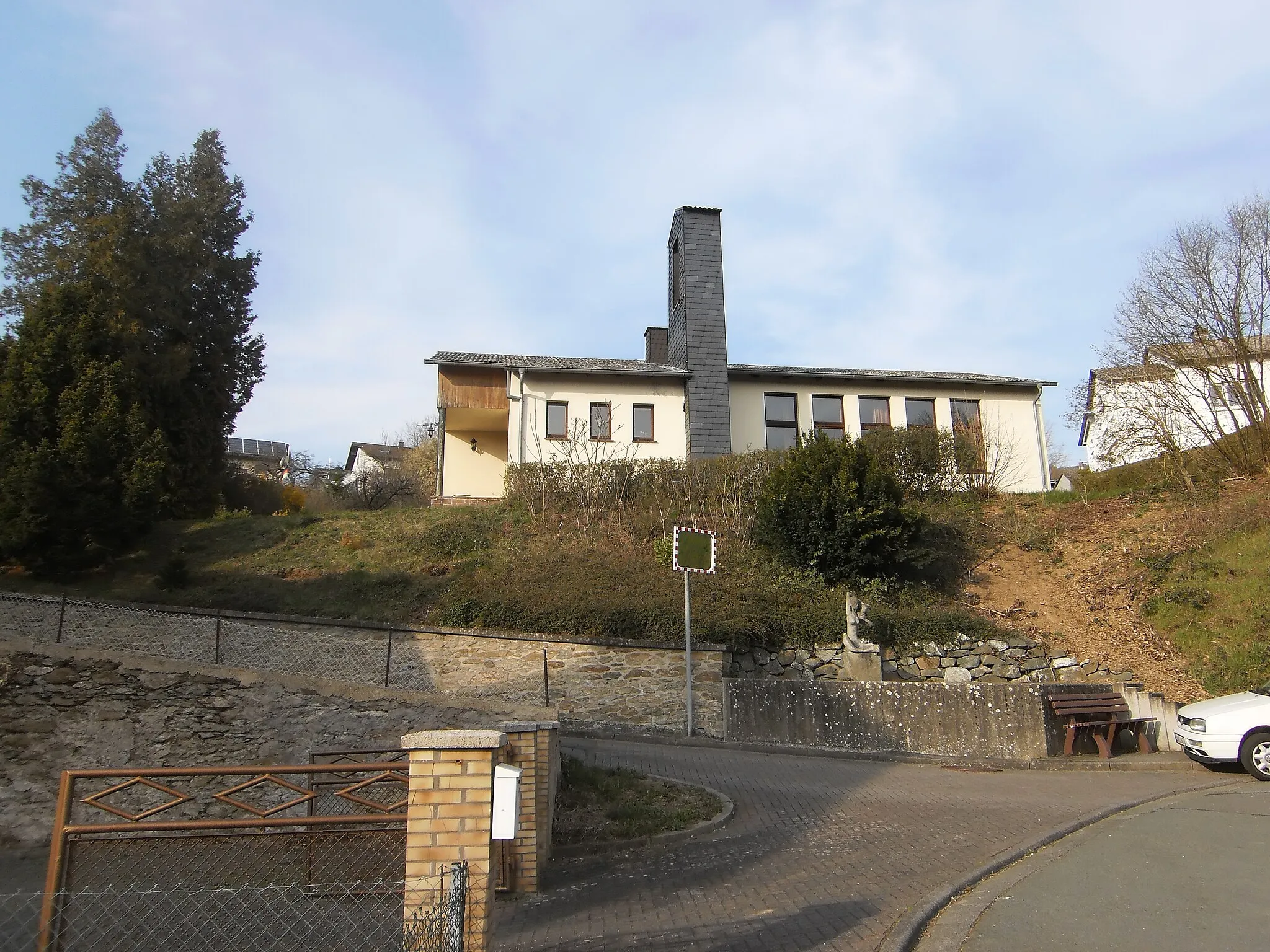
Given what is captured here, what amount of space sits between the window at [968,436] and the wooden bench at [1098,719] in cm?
1055

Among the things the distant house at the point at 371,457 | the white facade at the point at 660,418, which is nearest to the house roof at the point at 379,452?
the distant house at the point at 371,457

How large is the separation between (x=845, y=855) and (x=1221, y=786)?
6146 millimetres

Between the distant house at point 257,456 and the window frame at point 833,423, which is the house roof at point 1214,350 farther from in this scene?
the distant house at point 257,456

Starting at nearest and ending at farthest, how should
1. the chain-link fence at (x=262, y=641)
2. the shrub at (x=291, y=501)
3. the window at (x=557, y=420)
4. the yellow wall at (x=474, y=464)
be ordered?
the chain-link fence at (x=262, y=641)
the window at (x=557, y=420)
the yellow wall at (x=474, y=464)
the shrub at (x=291, y=501)

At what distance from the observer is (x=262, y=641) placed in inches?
600

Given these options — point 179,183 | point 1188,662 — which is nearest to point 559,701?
point 1188,662

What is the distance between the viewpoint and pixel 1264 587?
15.7 m

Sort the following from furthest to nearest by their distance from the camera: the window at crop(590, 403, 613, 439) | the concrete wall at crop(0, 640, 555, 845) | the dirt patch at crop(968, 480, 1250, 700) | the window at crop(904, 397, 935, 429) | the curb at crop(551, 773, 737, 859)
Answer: the window at crop(904, 397, 935, 429), the window at crop(590, 403, 613, 439), the dirt patch at crop(968, 480, 1250, 700), the concrete wall at crop(0, 640, 555, 845), the curb at crop(551, 773, 737, 859)

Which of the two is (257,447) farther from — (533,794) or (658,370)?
(533,794)

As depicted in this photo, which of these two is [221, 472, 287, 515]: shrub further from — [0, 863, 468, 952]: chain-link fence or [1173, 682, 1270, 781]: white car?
[1173, 682, 1270, 781]: white car

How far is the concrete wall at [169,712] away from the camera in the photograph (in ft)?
31.0

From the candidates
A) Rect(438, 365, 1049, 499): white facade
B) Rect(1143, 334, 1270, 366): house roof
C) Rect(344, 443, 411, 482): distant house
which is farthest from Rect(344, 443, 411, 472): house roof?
Rect(1143, 334, 1270, 366): house roof

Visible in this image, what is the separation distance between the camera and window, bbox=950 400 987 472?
23062 mm

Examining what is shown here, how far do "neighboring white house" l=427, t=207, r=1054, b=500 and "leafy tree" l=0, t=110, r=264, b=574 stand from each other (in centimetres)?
740
